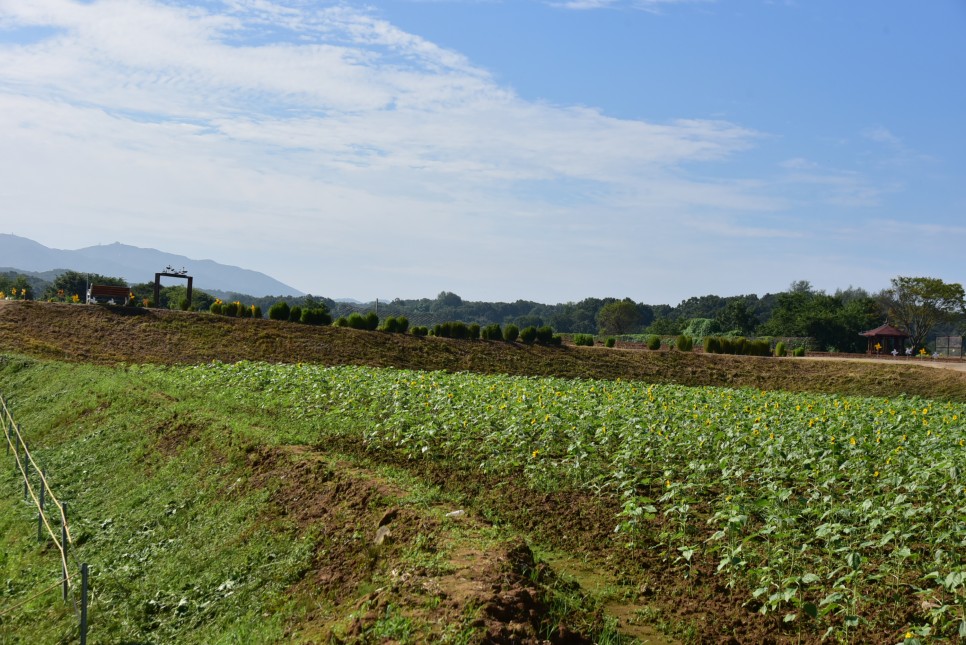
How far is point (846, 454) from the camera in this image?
7.87 metres

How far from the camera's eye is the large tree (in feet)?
181

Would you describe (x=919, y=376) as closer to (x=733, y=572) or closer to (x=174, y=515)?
(x=733, y=572)

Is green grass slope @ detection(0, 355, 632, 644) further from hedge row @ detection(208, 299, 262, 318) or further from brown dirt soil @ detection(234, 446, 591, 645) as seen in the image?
hedge row @ detection(208, 299, 262, 318)

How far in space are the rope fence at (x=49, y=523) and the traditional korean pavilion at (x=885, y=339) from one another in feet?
145

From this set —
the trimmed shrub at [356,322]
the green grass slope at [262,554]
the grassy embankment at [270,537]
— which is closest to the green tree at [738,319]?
the trimmed shrub at [356,322]

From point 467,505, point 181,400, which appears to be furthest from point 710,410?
point 181,400

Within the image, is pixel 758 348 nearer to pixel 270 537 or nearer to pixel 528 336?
pixel 528 336

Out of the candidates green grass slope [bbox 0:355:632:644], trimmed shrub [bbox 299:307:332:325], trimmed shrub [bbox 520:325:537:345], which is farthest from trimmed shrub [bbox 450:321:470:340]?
green grass slope [bbox 0:355:632:644]

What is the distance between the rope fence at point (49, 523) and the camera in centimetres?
565

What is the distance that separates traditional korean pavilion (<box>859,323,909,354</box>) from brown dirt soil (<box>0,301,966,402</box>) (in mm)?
16672

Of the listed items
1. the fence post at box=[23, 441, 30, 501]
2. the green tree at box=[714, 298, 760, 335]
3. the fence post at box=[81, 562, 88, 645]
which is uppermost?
the green tree at box=[714, 298, 760, 335]

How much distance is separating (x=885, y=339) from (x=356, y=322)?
3688cm

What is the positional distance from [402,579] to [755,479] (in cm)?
424

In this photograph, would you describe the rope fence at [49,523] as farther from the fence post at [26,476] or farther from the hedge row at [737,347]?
the hedge row at [737,347]
